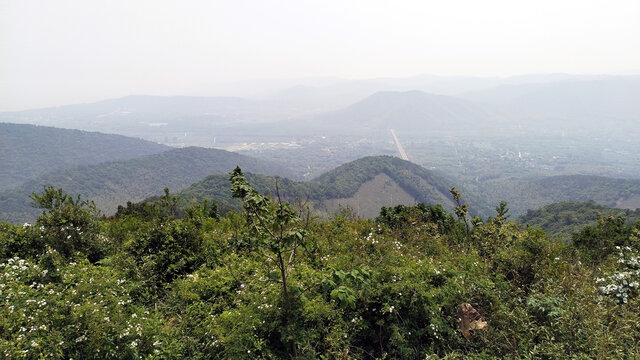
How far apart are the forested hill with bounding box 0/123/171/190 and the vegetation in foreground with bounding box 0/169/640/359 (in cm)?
16174

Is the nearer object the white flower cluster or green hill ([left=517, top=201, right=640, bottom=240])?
the white flower cluster

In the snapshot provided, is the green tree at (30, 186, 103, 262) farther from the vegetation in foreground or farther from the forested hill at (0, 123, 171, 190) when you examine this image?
the forested hill at (0, 123, 171, 190)

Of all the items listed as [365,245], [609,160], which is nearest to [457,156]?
[609,160]

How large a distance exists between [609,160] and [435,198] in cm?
14482

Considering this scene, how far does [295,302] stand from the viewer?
368cm

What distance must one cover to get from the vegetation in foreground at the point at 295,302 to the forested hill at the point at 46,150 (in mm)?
161745

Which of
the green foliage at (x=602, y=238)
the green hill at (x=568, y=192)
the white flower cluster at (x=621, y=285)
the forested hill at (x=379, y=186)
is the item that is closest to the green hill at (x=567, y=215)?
the forested hill at (x=379, y=186)

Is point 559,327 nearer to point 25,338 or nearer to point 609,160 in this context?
point 25,338

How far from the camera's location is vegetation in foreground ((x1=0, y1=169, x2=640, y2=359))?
3.37 meters

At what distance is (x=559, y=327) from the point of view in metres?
3.70

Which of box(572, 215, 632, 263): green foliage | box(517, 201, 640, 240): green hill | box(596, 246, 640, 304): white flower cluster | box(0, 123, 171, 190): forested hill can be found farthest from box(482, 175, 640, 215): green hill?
box(0, 123, 171, 190): forested hill

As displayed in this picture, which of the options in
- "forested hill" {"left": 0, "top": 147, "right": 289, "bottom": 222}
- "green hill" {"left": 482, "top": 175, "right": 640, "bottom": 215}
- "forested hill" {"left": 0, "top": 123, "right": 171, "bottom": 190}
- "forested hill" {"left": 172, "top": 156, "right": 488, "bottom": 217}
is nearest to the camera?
"forested hill" {"left": 0, "top": 147, "right": 289, "bottom": 222}

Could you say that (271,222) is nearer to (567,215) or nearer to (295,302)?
(295,302)

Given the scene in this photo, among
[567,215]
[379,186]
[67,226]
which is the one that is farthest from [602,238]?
[379,186]
